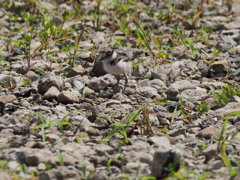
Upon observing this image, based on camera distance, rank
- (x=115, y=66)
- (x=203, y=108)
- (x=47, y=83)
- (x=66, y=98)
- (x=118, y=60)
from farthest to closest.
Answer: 1. (x=118, y=60)
2. (x=115, y=66)
3. (x=47, y=83)
4. (x=66, y=98)
5. (x=203, y=108)

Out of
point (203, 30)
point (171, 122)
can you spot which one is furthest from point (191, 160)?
point (203, 30)

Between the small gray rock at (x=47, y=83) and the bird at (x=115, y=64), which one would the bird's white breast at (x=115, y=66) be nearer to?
the bird at (x=115, y=64)

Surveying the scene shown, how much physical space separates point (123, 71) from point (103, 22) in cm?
292

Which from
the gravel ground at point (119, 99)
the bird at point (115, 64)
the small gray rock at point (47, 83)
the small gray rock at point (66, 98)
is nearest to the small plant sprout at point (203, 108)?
the gravel ground at point (119, 99)

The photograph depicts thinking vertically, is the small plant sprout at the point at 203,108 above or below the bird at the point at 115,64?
below

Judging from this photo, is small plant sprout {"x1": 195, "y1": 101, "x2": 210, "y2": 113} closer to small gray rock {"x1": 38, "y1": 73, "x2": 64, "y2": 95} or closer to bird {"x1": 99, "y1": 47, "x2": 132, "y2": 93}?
bird {"x1": 99, "y1": 47, "x2": 132, "y2": 93}

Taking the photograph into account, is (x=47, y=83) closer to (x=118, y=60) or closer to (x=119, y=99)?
(x=119, y=99)

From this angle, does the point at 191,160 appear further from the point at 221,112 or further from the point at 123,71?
the point at 123,71

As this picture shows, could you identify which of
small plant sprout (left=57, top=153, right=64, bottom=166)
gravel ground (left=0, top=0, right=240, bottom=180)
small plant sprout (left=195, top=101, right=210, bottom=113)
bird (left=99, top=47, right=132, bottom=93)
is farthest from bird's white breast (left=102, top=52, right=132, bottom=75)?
small plant sprout (left=57, top=153, right=64, bottom=166)

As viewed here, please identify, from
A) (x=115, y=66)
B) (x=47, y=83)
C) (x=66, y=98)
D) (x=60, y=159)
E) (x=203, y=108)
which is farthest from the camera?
(x=115, y=66)

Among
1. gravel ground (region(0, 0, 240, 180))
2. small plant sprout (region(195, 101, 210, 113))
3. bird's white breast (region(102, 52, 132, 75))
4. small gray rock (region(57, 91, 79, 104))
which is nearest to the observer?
gravel ground (region(0, 0, 240, 180))

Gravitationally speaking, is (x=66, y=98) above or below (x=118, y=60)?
below

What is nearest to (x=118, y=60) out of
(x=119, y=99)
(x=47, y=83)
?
(x=119, y=99)

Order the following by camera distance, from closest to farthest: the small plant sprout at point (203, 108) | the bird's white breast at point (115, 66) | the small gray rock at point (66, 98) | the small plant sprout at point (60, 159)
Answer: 1. the small plant sprout at point (60, 159)
2. the small plant sprout at point (203, 108)
3. the small gray rock at point (66, 98)
4. the bird's white breast at point (115, 66)
